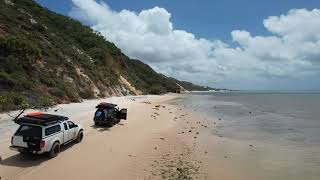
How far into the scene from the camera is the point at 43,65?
1724 inches

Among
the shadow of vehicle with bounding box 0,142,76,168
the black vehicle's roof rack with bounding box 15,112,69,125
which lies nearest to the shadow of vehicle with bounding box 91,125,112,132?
the black vehicle's roof rack with bounding box 15,112,69,125

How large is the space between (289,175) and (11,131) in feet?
53.4

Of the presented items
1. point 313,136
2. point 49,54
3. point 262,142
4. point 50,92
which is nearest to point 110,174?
point 262,142

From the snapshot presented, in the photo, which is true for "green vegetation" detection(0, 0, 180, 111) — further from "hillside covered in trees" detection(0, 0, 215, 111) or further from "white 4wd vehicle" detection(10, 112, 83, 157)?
"white 4wd vehicle" detection(10, 112, 83, 157)

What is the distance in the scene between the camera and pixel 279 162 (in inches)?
637

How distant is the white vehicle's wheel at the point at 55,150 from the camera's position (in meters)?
15.4

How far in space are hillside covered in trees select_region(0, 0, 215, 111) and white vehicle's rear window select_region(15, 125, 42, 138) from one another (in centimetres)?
1345

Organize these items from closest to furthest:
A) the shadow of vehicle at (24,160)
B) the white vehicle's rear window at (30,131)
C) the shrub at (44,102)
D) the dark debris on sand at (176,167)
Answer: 1. the dark debris on sand at (176,167)
2. the shadow of vehicle at (24,160)
3. the white vehicle's rear window at (30,131)
4. the shrub at (44,102)

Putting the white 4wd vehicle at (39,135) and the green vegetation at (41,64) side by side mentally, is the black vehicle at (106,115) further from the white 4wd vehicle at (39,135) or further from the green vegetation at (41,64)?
→ the green vegetation at (41,64)

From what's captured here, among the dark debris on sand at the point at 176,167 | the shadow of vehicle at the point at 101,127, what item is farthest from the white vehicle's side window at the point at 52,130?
the shadow of vehicle at the point at 101,127

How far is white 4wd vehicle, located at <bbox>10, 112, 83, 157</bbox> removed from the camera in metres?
14.6

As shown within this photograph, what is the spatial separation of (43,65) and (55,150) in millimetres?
30497

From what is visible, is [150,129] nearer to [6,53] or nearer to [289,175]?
[289,175]

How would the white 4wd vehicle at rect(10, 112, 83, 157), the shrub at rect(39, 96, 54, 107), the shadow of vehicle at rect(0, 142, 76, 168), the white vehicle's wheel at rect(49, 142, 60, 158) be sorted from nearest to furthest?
the shadow of vehicle at rect(0, 142, 76, 168) → the white 4wd vehicle at rect(10, 112, 83, 157) → the white vehicle's wheel at rect(49, 142, 60, 158) → the shrub at rect(39, 96, 54, 107)
